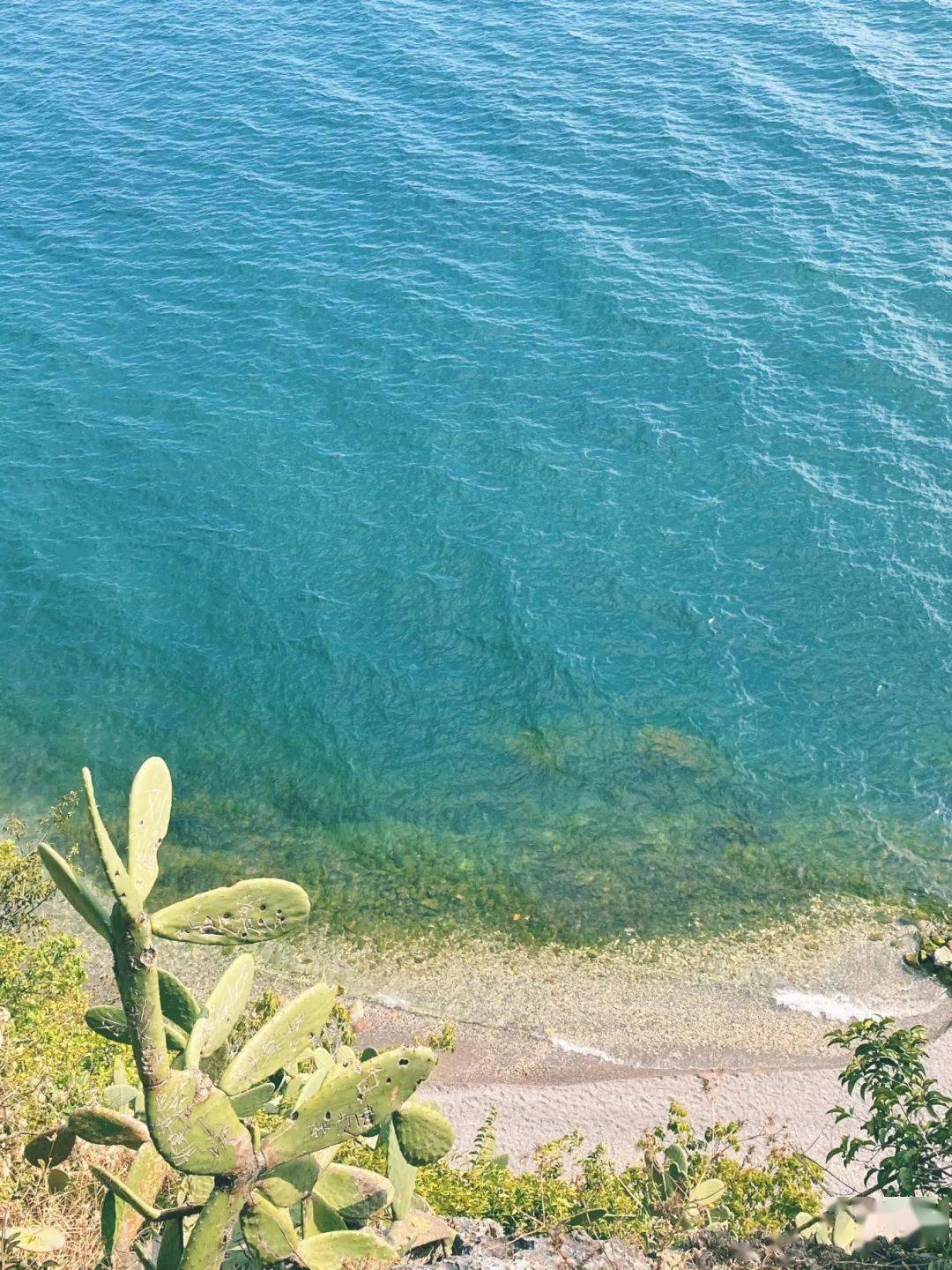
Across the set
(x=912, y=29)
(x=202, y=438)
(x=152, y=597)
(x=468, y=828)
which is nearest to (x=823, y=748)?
(x=468, y=828)

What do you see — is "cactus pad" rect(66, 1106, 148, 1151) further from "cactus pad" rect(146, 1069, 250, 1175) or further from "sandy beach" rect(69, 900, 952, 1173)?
"sandy beach" rect(69, 900, 952, 1173)

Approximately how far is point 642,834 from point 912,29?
247 feet

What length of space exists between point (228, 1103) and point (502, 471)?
147ft

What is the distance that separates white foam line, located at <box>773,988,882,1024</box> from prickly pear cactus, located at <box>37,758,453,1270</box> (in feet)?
71.5

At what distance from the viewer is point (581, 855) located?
42.0 metres

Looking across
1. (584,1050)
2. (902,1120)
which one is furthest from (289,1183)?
(584,1050)

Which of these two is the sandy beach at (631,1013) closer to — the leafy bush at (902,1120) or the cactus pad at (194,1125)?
the leafy bush at (902,1120)

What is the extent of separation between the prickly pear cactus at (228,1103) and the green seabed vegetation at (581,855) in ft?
71.8

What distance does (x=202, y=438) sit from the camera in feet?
195

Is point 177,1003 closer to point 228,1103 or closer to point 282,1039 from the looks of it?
point 282,1039

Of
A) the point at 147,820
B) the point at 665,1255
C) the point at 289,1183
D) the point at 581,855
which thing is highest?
the point at 147,820

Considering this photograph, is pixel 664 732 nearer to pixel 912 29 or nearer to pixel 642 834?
pixel 642 834

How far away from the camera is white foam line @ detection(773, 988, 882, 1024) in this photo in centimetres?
3628

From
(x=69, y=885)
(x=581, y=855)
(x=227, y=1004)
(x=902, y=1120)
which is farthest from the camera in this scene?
(x=581, y=855)
